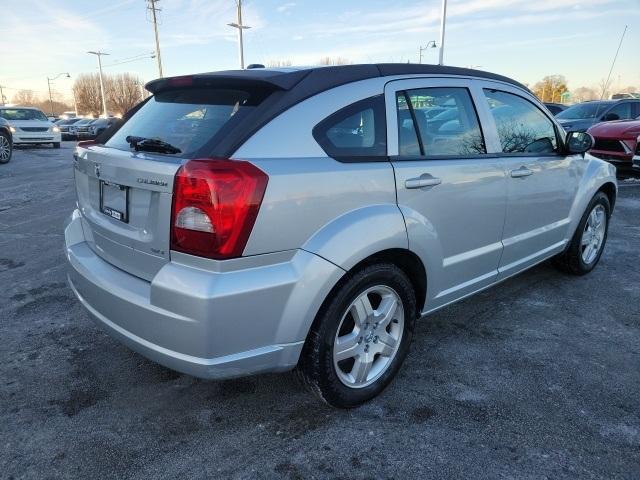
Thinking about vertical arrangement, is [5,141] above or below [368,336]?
above

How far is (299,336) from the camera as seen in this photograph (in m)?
2.24

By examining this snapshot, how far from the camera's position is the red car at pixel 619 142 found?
940 centimetres

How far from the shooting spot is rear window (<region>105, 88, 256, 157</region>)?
7.36ft

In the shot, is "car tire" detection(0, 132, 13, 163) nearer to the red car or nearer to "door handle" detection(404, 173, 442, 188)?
"door handle" detection(404, 173, 442, 188)

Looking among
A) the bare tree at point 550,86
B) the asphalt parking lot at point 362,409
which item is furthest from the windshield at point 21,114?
the bare tree at point 550,86

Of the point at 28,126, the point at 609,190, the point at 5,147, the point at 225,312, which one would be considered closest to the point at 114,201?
the point at 225,312

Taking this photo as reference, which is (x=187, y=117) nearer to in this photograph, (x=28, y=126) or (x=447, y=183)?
(x=447, y=183)

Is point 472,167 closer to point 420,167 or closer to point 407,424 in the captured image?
point 420,167

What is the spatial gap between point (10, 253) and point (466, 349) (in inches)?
186

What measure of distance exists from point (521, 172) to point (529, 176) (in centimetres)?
13

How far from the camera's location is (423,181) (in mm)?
2650

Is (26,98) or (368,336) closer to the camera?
(368,336)

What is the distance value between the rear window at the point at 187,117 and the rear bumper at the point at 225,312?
1.96ft

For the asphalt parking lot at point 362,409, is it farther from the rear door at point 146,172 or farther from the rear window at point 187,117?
the rear window at point 187,117
